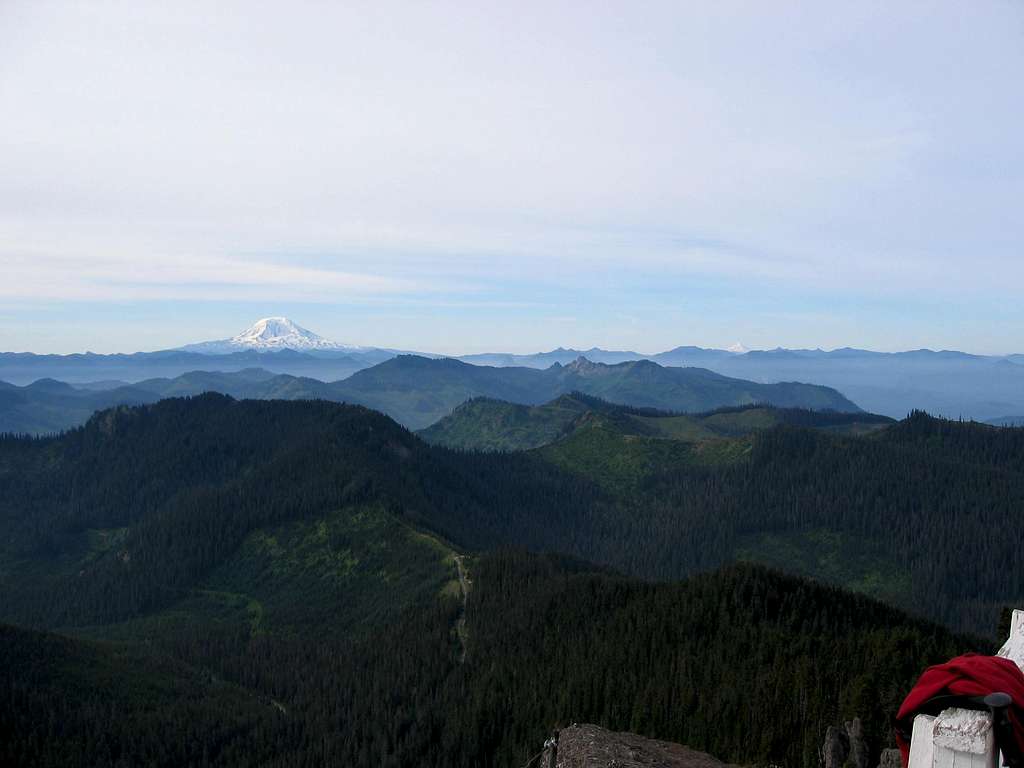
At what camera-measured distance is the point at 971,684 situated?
35.9ft

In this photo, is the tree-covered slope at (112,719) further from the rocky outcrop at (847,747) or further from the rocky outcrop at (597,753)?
the rocky outcrop at (847,747)

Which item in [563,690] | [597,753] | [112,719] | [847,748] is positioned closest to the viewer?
[597,753]

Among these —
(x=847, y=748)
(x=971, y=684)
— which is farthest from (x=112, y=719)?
(x=971, y=684)

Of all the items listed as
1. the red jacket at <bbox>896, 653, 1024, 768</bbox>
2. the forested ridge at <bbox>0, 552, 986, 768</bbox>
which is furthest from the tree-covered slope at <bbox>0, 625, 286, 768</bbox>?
the red jacket at <bbox>896, 653, 1024, 768</bbox>

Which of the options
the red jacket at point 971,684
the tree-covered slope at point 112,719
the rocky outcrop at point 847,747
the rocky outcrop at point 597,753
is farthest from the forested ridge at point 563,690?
the red jacket at point 971,684

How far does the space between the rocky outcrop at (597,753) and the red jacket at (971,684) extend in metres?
47.9

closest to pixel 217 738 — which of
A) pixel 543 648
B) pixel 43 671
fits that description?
pixel 43 671

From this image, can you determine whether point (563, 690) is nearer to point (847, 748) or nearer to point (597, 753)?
point (847, 748)

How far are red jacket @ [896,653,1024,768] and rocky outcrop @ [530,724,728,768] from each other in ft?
157

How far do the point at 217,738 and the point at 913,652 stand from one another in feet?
519

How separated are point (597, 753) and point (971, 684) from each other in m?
52.5

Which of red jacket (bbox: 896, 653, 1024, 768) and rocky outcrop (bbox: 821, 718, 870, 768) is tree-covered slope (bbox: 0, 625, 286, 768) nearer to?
rocky outcrop (bbox: 821, 718, 870, 768)

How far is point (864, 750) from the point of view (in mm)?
70688

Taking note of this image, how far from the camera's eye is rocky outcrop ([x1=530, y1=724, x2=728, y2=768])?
183 feet
